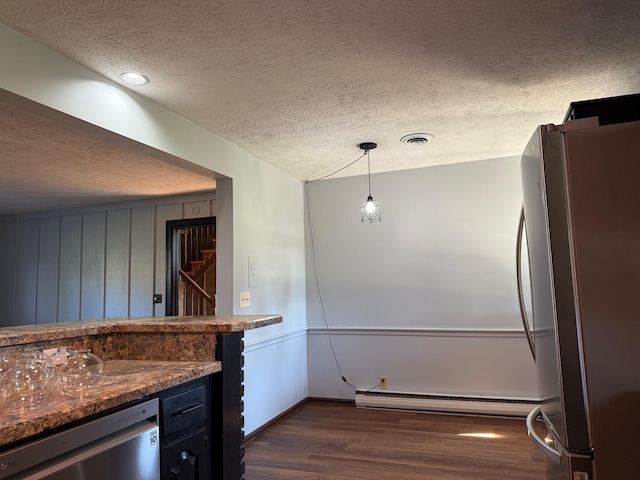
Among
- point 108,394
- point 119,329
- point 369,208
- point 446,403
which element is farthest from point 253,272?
point 108,394

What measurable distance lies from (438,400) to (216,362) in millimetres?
2644

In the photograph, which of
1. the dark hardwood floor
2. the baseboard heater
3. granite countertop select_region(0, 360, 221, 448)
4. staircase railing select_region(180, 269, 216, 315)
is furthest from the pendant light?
staircase railing select_region(180, 269, 216, 315)

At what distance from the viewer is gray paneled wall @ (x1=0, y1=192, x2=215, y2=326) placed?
15.9 ft

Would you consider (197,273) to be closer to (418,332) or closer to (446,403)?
(418,332)

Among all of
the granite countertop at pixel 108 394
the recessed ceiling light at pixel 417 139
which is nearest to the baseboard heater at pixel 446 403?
the recessed ceiling light at pixel 417 139

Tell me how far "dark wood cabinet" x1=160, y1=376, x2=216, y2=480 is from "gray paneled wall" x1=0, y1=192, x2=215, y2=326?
10.6 feet

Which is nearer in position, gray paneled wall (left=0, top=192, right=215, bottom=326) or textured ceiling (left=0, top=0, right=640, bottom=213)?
textured ceiling (left=0, top=0, right=640, bottom=213)

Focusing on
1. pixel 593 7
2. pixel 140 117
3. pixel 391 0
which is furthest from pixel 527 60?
pixel 140 117

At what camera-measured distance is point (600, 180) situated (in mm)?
1417

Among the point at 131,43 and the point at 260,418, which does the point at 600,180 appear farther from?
the point at 260,418

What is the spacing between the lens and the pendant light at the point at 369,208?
337 cm

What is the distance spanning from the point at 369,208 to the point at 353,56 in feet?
5.32

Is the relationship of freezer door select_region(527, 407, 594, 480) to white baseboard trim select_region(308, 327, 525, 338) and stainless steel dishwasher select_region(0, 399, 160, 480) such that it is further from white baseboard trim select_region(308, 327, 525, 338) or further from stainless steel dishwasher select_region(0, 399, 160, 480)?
white baseboard trim select_region(308, 327, 525, 338)

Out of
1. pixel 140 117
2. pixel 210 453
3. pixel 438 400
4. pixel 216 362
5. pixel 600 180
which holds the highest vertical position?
pixel 140 117
